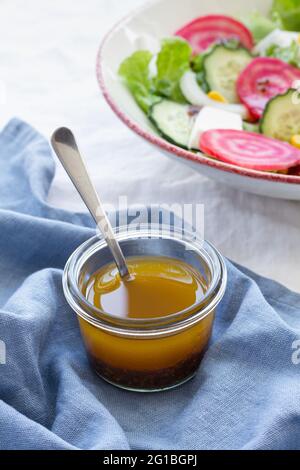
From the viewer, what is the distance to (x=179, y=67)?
2176 mm

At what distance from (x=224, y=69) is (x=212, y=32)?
0.21 metres

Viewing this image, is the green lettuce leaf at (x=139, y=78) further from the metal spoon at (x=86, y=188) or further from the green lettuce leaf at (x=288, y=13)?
the metal spoon at (x=86, y=188)

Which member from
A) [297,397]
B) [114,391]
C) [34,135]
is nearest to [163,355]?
[114,391]

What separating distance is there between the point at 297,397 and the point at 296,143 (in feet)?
2.56

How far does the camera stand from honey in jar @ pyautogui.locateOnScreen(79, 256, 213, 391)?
1.27 m

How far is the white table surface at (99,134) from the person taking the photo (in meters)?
1.73

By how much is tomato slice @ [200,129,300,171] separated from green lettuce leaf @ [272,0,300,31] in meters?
0.72

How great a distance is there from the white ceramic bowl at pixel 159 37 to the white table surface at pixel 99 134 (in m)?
0.12

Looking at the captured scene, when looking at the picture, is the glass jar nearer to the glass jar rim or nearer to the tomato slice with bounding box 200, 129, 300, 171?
the glass jar rim

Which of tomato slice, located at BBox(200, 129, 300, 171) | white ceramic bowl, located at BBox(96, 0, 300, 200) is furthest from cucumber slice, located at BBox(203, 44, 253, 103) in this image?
tomato slice, located at BBox(200, 129, 300, 171)

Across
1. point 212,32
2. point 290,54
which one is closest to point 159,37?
point 212,32

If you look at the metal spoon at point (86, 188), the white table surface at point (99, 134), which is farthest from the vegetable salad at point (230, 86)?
the metal spoon at point (86, 188)

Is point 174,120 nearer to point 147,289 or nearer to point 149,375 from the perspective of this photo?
point 147,289
